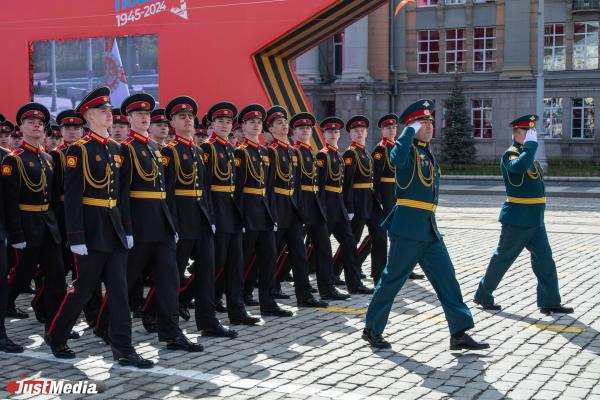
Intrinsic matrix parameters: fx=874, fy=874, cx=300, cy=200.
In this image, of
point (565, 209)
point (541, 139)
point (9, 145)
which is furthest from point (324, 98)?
point (9, 145)

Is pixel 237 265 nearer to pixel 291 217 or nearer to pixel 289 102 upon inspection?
pixel 291 217

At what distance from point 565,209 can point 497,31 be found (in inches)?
873

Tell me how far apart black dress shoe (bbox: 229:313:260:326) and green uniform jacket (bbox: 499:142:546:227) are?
106 inches

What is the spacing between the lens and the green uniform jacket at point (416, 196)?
7172 mm

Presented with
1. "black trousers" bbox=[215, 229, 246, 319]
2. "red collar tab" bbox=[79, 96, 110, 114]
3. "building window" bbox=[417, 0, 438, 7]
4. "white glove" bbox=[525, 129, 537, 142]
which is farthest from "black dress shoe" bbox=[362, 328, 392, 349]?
"building window" bbox=[417, 0, 438, 7]

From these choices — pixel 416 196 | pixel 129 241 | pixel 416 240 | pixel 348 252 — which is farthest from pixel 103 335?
pixel 348 252

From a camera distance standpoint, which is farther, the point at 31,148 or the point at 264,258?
the point at 264,258

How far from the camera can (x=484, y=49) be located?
41.6 m

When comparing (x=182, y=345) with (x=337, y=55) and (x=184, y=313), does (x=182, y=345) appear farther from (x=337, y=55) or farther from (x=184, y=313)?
(x=337, y=55)

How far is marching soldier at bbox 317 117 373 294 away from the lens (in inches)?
393

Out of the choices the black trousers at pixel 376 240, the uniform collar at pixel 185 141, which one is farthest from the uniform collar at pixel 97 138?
the black trousers at pixel 376 240

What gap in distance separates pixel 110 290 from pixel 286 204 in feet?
9.13

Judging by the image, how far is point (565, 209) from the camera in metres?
20.8

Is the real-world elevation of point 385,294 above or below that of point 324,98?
below
